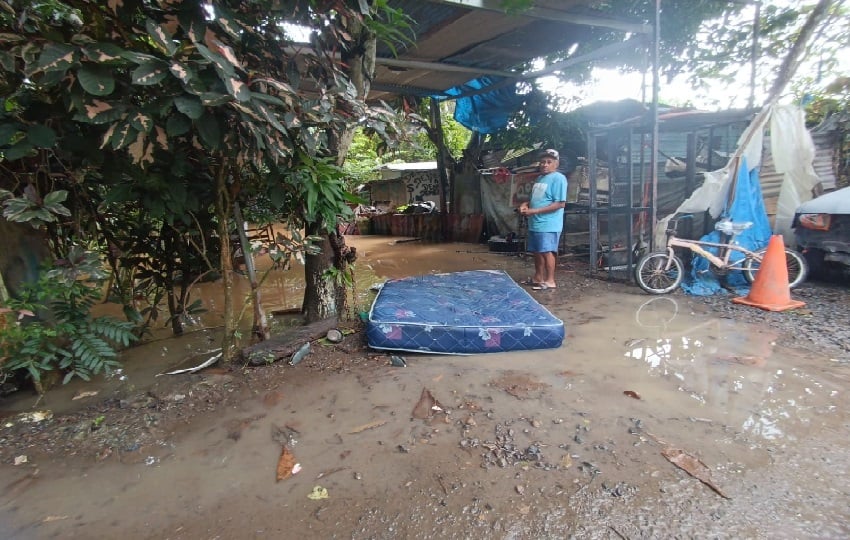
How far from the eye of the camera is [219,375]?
10.4 feet

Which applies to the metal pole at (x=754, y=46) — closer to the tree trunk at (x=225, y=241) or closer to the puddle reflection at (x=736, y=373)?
the puddle reflection at (x=736, y=373)

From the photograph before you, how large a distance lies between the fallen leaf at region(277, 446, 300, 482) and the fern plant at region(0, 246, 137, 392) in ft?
5.10

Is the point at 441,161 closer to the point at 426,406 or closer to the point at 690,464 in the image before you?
the point at 426,406

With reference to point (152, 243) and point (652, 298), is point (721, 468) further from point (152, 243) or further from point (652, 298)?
point (152, 243)

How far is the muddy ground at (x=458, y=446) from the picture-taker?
1.82m

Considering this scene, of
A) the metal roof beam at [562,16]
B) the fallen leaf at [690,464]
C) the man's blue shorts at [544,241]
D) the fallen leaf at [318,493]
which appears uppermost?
the metal roof beam at [562,16]

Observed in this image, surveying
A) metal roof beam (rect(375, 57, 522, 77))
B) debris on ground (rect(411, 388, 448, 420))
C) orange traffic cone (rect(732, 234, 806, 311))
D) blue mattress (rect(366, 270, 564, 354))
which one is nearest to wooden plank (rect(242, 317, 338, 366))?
blue mattress (rect(366, 270, 564, 354))

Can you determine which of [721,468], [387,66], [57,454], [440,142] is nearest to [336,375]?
[57,454]

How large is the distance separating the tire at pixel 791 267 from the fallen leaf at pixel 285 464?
5.25 meters

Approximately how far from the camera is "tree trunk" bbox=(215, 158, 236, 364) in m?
2.91

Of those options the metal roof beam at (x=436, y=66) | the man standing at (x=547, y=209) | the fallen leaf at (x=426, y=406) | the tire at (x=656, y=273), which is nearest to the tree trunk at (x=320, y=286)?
the fallen leaf at (x=426, y=406)

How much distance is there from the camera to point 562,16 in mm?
5020

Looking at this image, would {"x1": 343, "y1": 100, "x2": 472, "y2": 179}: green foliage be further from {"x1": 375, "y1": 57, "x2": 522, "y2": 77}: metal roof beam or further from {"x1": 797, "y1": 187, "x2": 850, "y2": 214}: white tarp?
{"x1": 797, "y1": 187, "x2": 850, "y2": 214}: white tarp

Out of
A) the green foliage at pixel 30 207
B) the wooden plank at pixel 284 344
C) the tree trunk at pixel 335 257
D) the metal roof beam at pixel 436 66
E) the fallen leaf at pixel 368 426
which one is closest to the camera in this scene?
→ the green foliage at pixel 30 207
